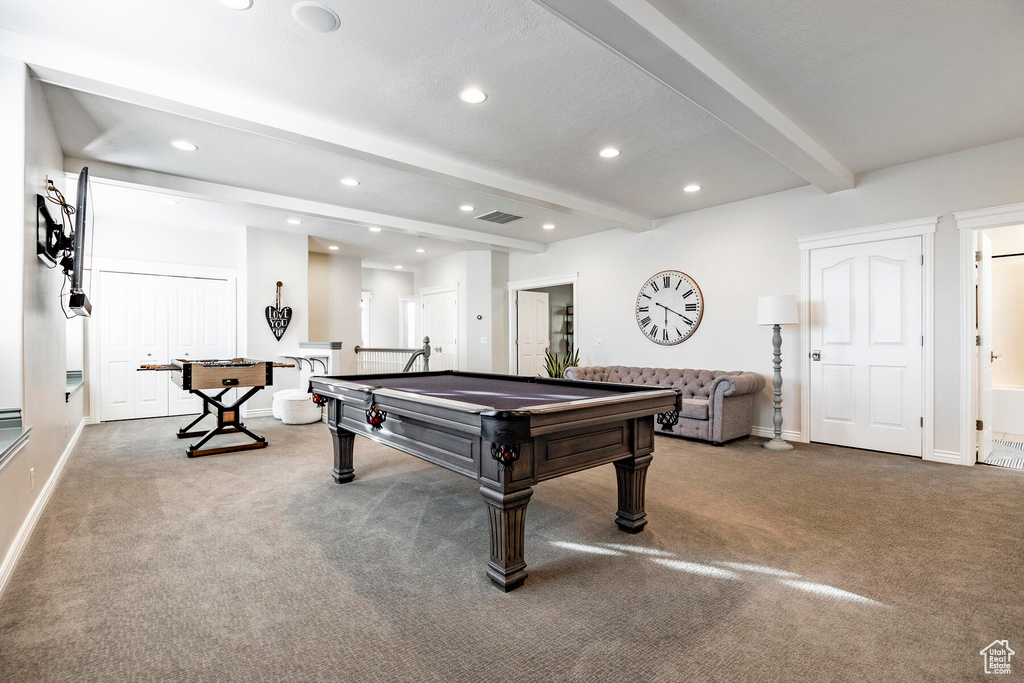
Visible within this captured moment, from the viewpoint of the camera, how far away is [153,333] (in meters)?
6.25

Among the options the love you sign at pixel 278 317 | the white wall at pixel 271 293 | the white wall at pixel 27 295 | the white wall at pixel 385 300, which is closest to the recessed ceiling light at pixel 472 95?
the white wall at pixel 27 295

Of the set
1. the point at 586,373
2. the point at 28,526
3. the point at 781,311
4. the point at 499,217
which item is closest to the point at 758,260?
the point at 781,311

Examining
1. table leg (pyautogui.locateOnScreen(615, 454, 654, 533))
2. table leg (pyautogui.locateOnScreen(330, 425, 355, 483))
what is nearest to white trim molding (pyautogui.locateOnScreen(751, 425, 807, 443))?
table leg (pyautogui.locateOnScreen(615, 454, 654, 533))

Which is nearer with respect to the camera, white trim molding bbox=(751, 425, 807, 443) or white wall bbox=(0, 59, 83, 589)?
white wall bbox=(0, 59, 83, 589)

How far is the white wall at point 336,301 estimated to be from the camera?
8062 mm

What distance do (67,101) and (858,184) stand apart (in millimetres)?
6306

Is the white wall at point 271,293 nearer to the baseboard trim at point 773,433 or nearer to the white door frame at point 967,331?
the baseboard trim at point 773,433

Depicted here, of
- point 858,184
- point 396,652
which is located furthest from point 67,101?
point 858,184

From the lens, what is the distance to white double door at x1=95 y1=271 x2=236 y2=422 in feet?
19.5

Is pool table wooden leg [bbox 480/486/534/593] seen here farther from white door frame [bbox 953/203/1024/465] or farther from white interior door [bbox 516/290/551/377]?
white interior door [bbox 516/290/551/377]

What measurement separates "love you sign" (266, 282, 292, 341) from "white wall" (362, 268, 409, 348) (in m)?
3.49

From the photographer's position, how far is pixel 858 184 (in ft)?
14.6

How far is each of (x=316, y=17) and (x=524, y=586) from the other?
2.78m

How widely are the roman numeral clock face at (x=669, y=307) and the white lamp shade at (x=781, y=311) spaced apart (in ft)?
3.35
